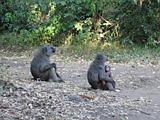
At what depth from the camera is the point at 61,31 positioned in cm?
2045

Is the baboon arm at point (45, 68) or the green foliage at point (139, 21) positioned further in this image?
the green foliage at point (139, 21)

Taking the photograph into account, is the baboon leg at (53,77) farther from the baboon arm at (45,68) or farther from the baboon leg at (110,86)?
the baboon leg at (110,86)

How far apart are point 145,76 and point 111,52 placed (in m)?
5.01

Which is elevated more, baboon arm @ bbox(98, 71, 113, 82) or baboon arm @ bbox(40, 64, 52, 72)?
baboon arm @ bbox(40, 64, 52, 72)

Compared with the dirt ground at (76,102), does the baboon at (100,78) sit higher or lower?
higher

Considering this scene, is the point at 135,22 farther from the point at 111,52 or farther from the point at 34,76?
the point at 34,76

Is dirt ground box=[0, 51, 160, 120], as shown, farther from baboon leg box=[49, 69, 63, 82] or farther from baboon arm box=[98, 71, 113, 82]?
baboon leg box=[49, 69, 63, 82]

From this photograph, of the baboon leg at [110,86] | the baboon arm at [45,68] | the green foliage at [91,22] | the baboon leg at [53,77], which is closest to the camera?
the baboon leg at [110,86]

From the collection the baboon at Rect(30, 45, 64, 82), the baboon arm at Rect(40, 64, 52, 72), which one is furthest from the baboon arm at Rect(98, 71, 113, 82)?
the baboon arm at Rect(40, 64, 52, 72)

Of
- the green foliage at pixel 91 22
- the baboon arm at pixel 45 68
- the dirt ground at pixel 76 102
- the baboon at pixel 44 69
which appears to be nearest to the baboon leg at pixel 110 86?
the dirt ground at pixel 76 102

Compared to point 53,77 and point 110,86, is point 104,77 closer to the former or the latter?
point 110,86

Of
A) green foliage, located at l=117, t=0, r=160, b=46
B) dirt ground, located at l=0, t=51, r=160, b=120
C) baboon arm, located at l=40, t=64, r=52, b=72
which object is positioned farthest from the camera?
green foliage, located at l=117, t=0, r=160, b=46

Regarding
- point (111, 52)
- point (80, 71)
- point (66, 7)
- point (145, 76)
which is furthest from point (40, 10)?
point (145, 76)

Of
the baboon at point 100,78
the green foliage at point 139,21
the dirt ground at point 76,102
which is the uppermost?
the green foliage at point 139,21
